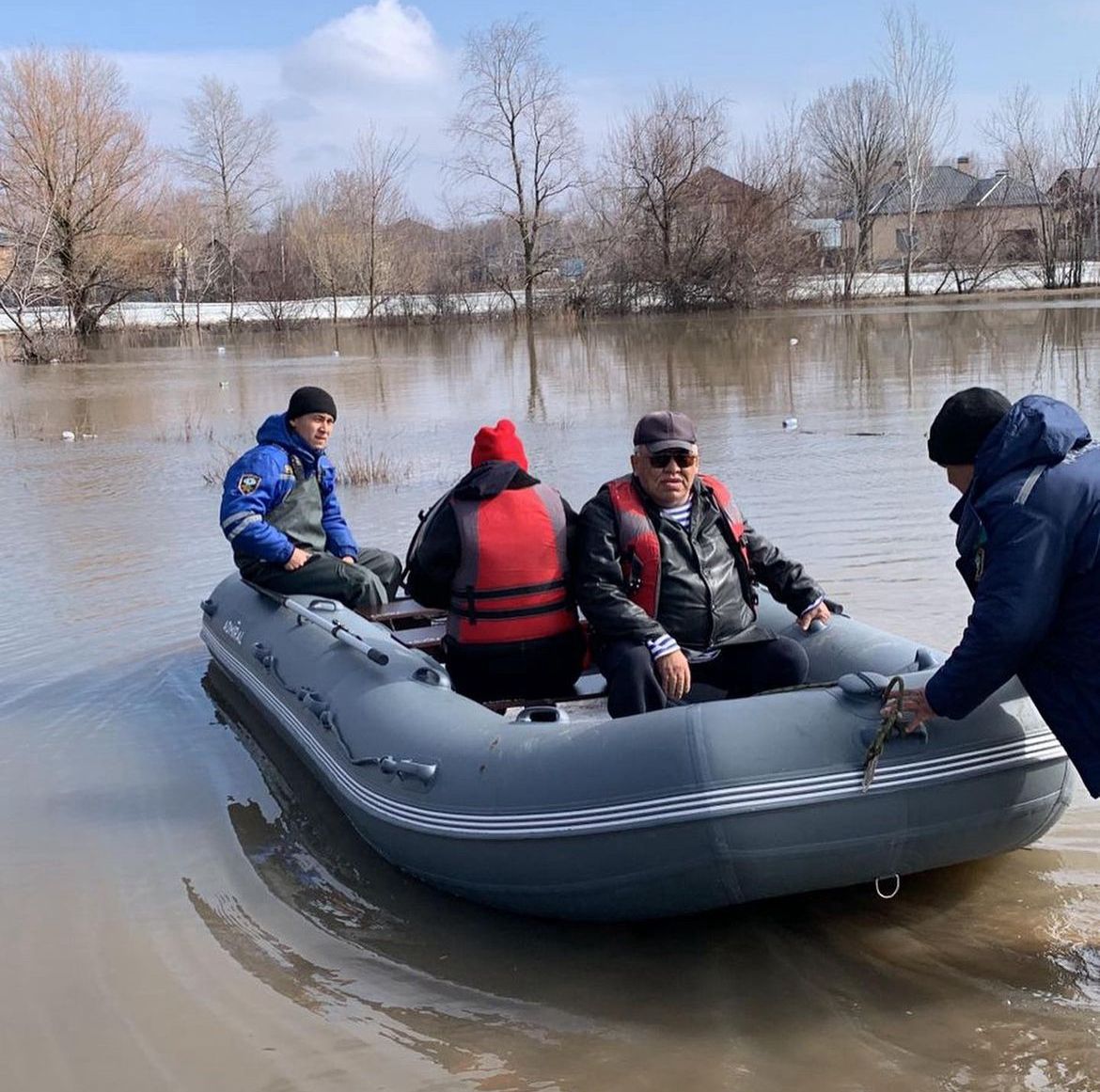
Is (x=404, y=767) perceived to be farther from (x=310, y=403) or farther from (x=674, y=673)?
(x=310, y=403)

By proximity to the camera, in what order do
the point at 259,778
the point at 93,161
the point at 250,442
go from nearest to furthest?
the point at 259,778
the point at 250,442
the point at 93,161

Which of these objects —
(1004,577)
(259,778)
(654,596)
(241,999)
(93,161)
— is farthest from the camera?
(93,161)

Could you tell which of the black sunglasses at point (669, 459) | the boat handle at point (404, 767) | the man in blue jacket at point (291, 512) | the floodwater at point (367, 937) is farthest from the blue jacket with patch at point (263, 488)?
the black sunglasses at point (669, 459)

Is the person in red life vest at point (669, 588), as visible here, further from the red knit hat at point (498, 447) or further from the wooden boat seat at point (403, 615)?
the wooden boat seat at point (403, 615)

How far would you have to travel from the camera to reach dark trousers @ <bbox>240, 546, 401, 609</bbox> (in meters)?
5.27

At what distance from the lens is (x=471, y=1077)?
9.33ft

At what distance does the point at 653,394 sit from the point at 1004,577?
44.8 feet

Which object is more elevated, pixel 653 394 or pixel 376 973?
pixel 653 394

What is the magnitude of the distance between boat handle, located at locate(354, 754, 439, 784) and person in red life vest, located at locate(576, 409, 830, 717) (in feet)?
1.78

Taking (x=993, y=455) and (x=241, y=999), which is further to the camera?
(x=241, y=999)

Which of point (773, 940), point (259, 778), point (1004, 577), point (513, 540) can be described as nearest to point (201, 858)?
point (259, 778)

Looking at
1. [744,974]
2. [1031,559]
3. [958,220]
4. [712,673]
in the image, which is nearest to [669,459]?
[712,673]

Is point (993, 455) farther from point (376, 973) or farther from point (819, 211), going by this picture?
point (819, 211)

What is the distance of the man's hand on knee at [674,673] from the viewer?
144 inches
